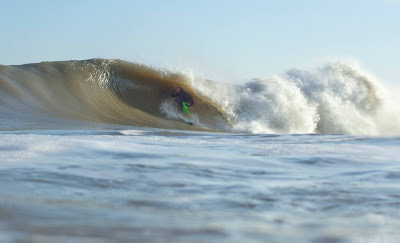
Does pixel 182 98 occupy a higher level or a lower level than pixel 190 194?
higher

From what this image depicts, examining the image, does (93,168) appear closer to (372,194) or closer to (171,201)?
(171,201)

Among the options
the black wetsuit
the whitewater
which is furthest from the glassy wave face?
the whitewater

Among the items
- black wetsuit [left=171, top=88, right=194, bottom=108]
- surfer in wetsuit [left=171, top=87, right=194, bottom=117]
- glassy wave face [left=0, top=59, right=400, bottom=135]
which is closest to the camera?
glassy wave face [left=0, top=59, right=400, bottom=135]

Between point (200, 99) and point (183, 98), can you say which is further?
point (200, 99)

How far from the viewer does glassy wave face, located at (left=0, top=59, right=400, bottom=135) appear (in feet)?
43.4

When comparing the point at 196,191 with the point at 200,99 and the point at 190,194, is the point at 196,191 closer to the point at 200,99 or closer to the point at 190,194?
the point at 190,194

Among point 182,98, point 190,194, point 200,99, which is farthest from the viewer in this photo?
point 200,99

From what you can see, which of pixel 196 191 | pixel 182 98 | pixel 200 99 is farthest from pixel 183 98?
pixel 196 191

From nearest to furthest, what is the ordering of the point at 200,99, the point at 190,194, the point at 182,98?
the point at 190,194, the point at 182,98, the point at 200,99

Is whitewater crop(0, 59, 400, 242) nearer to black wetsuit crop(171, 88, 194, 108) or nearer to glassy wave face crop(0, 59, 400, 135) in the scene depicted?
glassy wave face crop(0, 59, 400, 135)

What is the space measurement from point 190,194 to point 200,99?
1295 centimetres

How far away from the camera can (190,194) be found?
2840 mm

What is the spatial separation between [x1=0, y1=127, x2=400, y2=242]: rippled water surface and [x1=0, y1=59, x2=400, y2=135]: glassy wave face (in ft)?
24.2

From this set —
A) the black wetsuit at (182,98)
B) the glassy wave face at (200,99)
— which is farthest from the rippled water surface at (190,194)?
the black wetsuit at (182,98)
